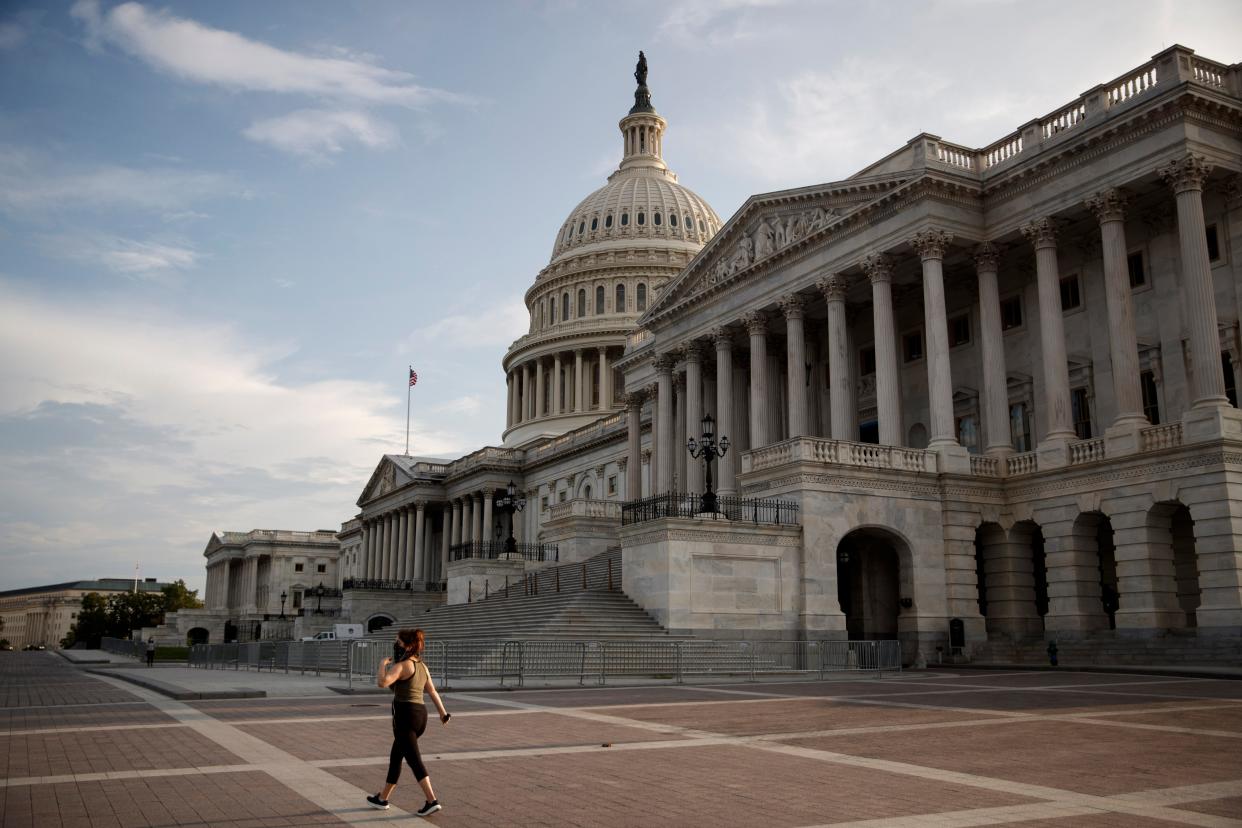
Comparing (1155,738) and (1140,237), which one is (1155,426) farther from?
(1155,738)

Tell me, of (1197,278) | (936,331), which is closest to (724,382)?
(936,331)

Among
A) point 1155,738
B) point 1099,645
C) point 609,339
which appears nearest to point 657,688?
point 1155,738

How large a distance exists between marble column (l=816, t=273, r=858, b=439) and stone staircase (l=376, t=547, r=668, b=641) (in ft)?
37.2

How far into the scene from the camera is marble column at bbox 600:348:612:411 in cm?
11975

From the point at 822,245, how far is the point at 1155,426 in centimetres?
1736

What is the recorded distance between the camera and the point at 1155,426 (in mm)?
36688

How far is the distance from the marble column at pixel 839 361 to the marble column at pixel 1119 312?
1115 centimetres

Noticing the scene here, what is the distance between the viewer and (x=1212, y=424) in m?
34.8

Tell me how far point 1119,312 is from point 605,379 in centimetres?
8353

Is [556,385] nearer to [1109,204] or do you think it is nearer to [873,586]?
[873,586]

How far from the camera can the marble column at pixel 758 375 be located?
173ft

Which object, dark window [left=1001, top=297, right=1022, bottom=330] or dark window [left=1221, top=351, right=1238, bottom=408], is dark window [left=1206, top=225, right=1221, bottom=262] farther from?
dark window [left=1001, top=297, right=1022, bottom=330]

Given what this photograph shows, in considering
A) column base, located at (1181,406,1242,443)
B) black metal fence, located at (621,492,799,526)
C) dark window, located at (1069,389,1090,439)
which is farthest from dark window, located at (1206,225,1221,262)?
black metal fence, located at (621,492,799,526)

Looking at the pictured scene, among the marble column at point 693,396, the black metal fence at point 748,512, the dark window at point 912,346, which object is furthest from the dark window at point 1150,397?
the marble column at point 693,396
